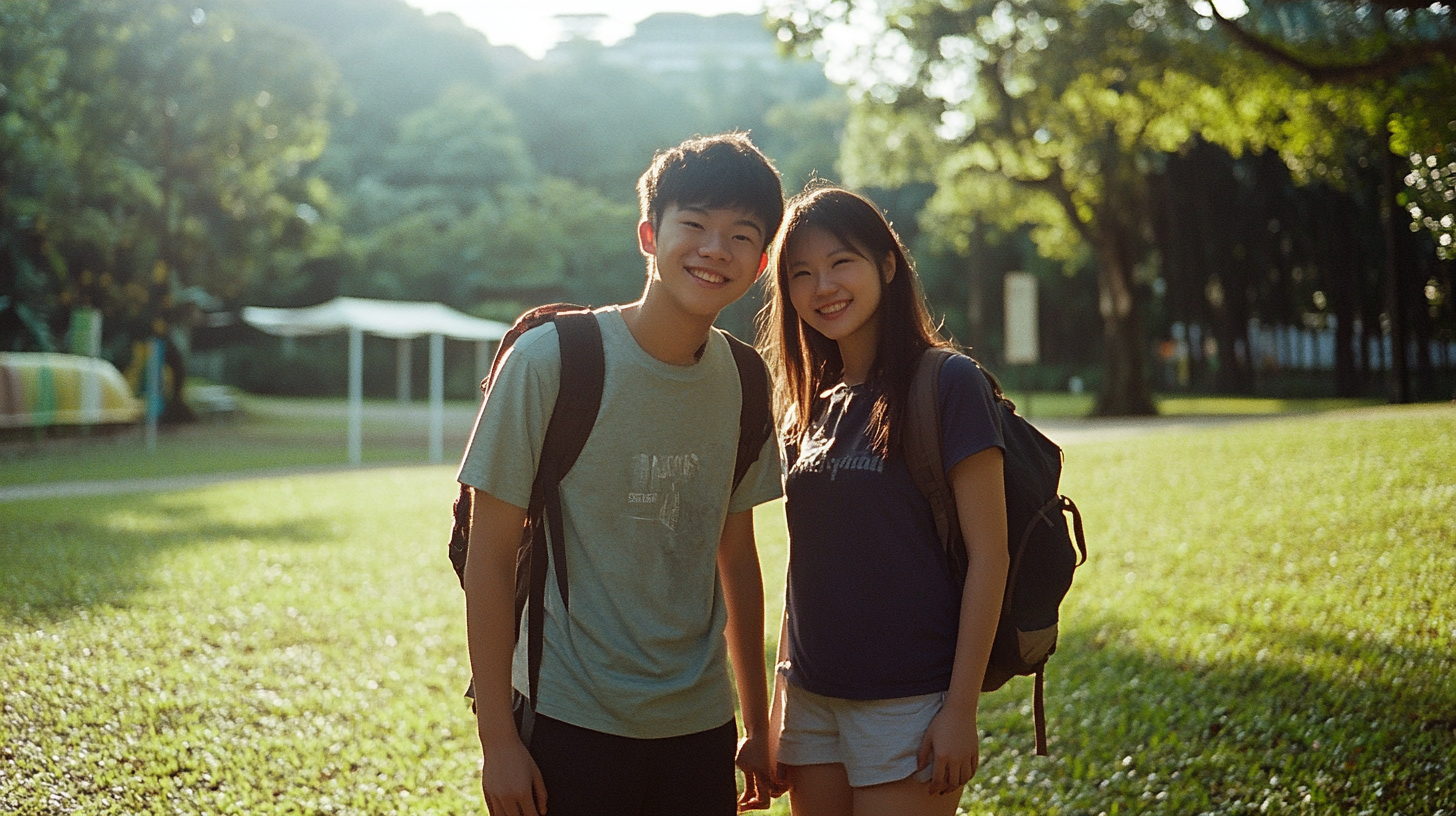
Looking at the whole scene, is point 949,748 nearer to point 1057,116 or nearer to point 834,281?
point 834,281

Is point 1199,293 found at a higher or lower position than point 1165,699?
higher

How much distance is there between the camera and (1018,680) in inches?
233

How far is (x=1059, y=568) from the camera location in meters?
2.26

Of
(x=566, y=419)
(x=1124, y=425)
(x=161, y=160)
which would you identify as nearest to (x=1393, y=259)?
(x=1124, y=425)

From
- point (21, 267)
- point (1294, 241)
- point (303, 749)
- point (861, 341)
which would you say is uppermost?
point (1294, 241)

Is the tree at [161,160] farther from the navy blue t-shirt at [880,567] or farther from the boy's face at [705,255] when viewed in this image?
the navy blue t-shirt at [880,567]

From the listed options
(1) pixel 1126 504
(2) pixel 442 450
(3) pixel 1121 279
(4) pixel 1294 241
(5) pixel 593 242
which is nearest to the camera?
(1) pixel 1126 504

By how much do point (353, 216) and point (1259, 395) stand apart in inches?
1070

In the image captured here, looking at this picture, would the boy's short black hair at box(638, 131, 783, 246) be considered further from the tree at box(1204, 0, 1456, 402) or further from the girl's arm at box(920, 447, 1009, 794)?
the tree at box(1204, 0, 1456, 402)

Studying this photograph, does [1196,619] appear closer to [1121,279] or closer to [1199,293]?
[1121,279]

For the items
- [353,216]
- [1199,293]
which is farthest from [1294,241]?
[353,216]

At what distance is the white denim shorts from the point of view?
220 centimetres

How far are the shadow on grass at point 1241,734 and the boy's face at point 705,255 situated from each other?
270 cm

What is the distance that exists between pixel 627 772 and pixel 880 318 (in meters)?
0.99
